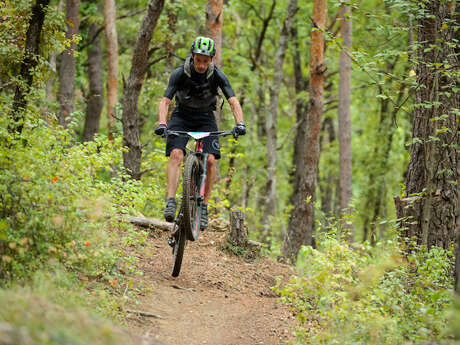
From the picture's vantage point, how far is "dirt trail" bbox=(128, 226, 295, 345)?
5.74m

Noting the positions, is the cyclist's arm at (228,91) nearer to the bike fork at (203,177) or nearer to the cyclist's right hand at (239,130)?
the cyclist's right hand at (239,130)

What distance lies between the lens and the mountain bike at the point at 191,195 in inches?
260

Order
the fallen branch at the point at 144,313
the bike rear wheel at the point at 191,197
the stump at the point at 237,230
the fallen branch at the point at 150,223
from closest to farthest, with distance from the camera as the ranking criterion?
the fallen branch at the point at 144,313 → the bike rear wheel at the point at 191,197 → the fallen branch at the point at 150,223 → the stump at the point at 237,230

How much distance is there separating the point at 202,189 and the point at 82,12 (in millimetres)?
13541

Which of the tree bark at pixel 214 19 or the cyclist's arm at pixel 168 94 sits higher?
the tree bark at pixel 214 19

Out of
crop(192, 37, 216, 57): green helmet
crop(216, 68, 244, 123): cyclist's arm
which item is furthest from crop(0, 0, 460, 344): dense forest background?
crop(192, 37, 216, 57): green helmet

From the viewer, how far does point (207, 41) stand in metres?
6.72

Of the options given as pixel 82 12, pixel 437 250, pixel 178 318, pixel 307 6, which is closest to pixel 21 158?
pixel 178 318

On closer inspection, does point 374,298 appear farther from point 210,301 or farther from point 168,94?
point 168,94

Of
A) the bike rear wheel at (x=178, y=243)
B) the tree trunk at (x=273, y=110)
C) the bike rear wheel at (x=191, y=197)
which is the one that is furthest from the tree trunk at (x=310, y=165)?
the bike rear wheel at (x=191, y=197)

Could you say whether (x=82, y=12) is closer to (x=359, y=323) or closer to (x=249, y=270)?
(x=249, y=270)

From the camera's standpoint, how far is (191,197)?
6.92 m

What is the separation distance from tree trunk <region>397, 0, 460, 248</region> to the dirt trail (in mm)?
2285

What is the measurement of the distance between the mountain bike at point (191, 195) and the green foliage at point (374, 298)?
1.72 metres
